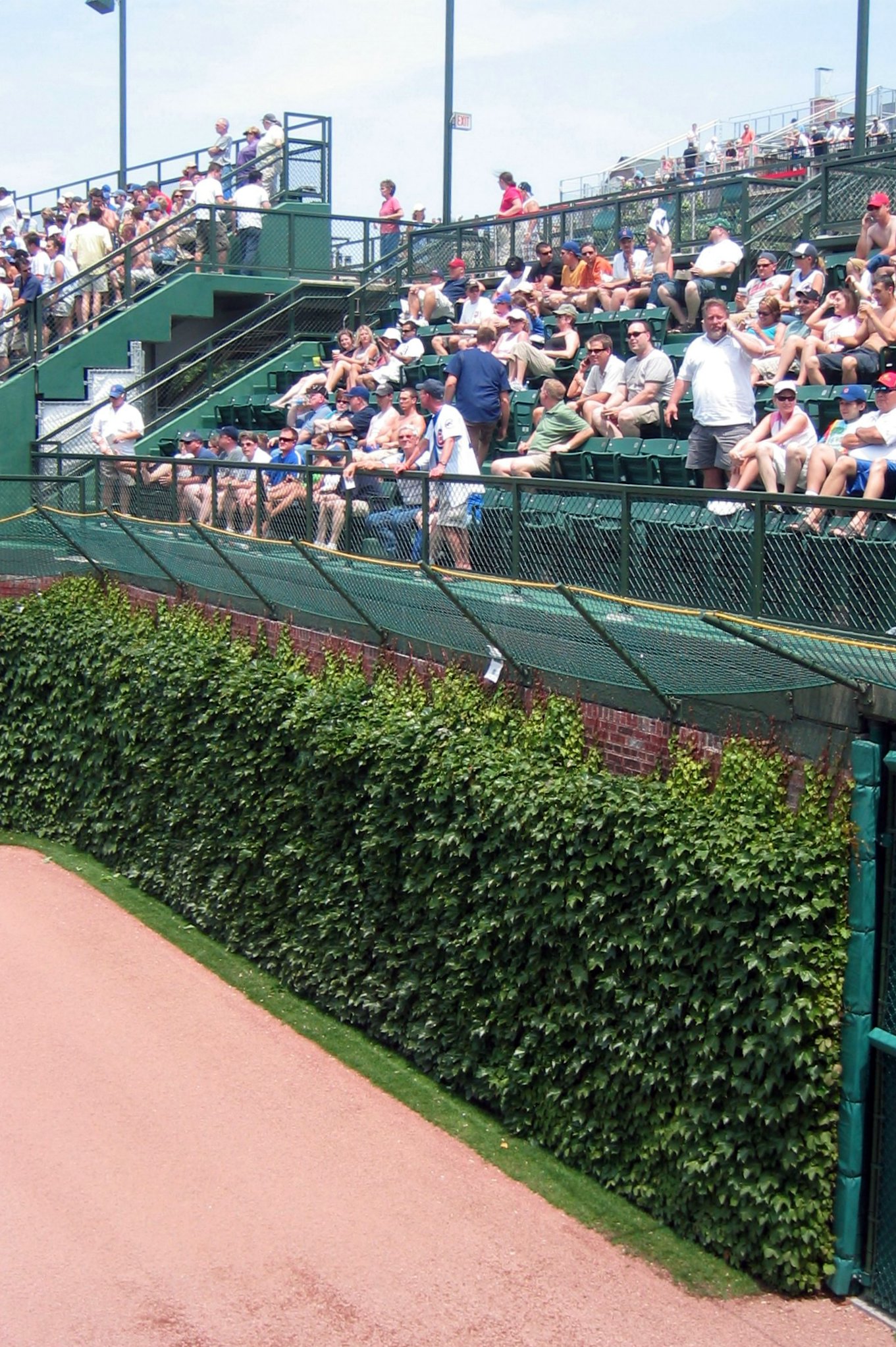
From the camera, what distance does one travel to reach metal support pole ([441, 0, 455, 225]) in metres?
22.5

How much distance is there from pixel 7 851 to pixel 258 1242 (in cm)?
825

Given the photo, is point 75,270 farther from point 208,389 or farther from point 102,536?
point 102,536

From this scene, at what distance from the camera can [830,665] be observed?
7523 mm

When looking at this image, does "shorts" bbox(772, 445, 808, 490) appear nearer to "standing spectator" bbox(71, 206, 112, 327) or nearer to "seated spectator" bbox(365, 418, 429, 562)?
"seated spectator" bbox(365, 418, 429, 562)

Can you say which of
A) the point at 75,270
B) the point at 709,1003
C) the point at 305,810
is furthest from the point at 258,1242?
the point at 75,270

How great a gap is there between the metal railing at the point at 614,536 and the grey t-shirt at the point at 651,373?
2836mm

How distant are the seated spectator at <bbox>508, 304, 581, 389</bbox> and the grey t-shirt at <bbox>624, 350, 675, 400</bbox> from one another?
7.41 ft

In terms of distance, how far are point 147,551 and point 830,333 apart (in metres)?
6.52

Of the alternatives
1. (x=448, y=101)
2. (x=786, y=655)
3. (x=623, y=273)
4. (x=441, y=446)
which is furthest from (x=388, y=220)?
(x=786, y=655)

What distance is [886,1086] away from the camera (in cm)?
765

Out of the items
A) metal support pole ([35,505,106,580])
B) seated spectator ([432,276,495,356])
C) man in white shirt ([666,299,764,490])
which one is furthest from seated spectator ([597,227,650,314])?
metal support pole ([35,505,106,580])

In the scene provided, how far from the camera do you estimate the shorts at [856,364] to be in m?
11.7

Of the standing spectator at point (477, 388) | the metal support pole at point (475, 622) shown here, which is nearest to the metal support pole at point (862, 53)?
the standing spectator at point (477, 388)

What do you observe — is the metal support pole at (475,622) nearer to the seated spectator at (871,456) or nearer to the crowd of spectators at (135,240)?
the seated spectator at (871,456)
